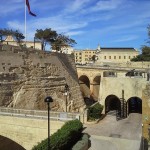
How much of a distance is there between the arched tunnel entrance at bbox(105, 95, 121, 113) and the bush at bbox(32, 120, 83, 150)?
1197cm

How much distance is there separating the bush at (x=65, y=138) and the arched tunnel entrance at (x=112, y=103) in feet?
39.3

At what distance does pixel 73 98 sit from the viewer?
30.5 m

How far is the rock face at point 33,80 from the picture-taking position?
23594mm

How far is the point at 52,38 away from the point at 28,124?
46040 mm

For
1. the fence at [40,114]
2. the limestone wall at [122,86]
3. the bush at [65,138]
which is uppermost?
the limestone wall at [122,86]

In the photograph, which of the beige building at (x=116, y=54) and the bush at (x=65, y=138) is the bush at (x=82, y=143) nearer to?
the bush at (x=65, y=138)

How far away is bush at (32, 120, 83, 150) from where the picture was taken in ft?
40.0

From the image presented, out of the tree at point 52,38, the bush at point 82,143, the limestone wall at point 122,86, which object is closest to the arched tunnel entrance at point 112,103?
the limestone wall at point 122,86

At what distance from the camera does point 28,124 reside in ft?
55.4

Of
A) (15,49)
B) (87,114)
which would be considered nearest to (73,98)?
(15,49)

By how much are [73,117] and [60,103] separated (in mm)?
10778

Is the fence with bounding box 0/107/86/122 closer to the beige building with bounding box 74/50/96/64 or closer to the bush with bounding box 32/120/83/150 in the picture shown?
the bush with bounding box 32/120/83/150

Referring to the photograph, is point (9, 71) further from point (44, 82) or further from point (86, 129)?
point (86, 129)

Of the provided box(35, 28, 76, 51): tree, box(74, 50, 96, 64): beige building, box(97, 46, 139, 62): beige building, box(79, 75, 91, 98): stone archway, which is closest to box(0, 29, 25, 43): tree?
box(35, 28, 76, 51): tree
